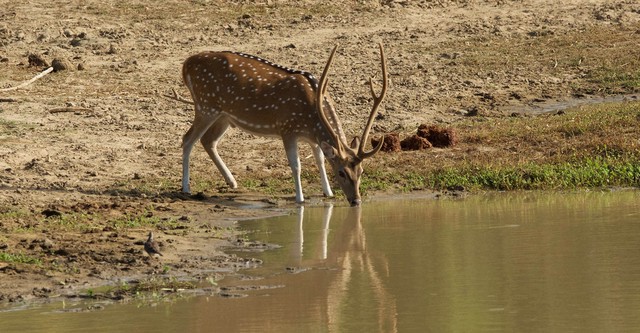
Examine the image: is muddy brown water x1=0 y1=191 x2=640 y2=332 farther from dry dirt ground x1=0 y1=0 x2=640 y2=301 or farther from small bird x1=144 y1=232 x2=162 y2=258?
small bird x1=144 y1=232 x2=162 y2=258

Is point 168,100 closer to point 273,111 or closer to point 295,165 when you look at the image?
point 273,111

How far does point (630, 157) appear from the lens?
1557 cm

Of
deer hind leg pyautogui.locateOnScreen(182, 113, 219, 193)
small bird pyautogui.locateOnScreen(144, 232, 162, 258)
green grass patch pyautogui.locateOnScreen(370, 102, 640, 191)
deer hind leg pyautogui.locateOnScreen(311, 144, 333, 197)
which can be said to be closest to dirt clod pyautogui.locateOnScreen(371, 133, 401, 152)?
green grass patch pyautogui.locateOnScreen(370, 102, 640, 191)

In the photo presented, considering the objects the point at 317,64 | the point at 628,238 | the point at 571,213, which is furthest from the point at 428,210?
the point at 317,64

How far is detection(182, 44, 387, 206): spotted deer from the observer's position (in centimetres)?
1462

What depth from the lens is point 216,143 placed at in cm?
1593

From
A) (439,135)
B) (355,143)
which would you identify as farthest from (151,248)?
(439,135)

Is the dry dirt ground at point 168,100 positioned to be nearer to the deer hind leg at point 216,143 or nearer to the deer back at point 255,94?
the deer hind leg at point 216,143

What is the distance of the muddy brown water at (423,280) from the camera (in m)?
8.96

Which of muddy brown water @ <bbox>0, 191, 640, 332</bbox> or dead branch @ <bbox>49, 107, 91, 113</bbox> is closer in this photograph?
muddy brown water @ <bbox>0, 191, 640, 332</bbox>

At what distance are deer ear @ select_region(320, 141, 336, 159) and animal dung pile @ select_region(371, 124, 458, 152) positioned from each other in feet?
7.10

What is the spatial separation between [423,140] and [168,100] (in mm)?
3881

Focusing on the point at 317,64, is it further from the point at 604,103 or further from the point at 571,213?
the point at 571,213

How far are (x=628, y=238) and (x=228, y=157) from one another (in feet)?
20.9
